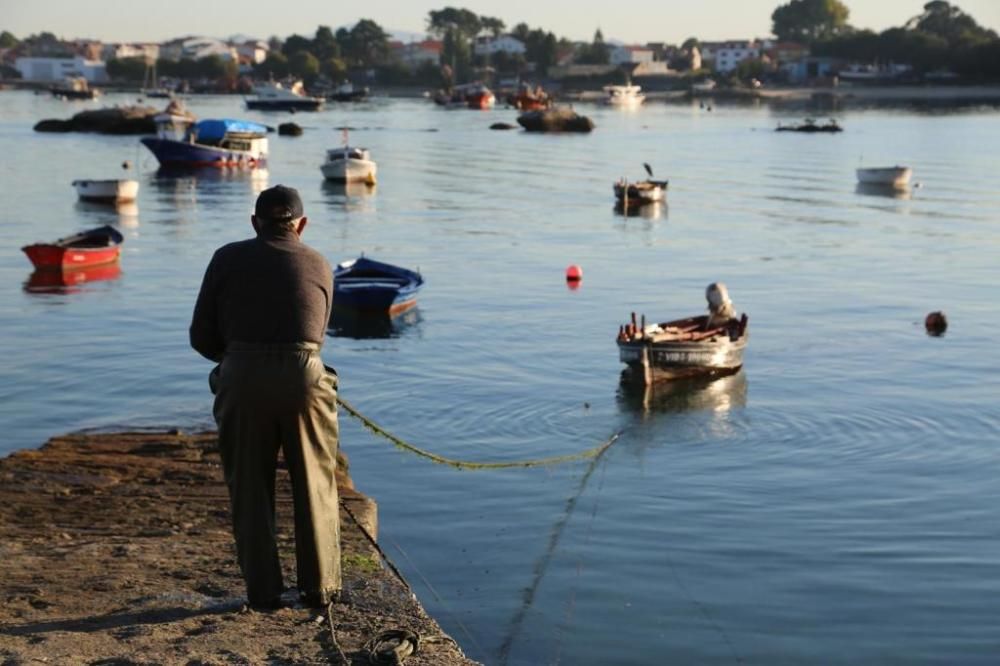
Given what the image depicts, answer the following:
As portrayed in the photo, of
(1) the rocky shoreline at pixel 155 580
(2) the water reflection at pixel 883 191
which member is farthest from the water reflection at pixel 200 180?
(1) the rocky shoreline at pixel 155 580

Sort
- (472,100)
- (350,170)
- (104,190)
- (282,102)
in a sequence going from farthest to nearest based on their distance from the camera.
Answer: (472,100) → (282,102) → (350,170) → (104,190)

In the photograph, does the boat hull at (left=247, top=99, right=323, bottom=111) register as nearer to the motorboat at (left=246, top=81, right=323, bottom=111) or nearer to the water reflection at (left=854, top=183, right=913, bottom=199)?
the motorboat at (left=246, top=81, right=323, bottom=111)

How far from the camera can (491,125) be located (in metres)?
135

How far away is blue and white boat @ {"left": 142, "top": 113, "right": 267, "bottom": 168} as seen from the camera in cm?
7944

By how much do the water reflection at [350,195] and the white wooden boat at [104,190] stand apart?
8294mm

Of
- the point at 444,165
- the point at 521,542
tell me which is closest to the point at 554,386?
the point at 521,542

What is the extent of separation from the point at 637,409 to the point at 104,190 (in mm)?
39036

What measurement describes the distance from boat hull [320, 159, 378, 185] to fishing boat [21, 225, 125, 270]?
2848 cm

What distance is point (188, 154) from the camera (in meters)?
79.6

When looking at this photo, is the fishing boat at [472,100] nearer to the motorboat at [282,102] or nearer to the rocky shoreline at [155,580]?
the motorboat at [282,102]

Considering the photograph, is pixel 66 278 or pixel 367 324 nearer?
pixel 367 324

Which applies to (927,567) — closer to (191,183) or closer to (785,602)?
(785,602)

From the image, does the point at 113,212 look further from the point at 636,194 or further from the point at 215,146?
the point at 215,146

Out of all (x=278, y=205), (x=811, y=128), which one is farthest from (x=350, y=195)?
(x=811, y=128)
